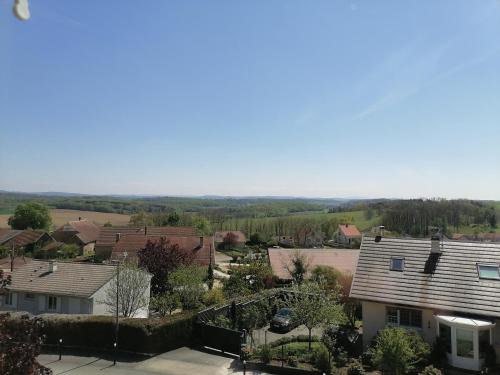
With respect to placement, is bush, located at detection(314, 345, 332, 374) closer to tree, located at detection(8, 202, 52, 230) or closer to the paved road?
the paved road

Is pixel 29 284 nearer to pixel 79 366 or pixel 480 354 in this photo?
pixel 79 366

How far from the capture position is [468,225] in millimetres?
137750

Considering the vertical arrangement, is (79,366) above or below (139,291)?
below

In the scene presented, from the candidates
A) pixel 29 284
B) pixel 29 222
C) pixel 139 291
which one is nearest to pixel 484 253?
pixel 139 291

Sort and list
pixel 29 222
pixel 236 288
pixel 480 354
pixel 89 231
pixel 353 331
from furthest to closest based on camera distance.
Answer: pixel 29 222
pixel 89 231
pixel 236 288
pixel 353 331
pixel 480 354

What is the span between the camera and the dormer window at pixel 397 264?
966 inches

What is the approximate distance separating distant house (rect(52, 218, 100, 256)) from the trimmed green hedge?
56.2m

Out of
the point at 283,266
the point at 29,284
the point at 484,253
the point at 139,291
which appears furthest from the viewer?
the point at 283,266

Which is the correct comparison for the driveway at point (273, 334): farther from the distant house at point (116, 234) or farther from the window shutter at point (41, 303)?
the distant house at point (116, 234)

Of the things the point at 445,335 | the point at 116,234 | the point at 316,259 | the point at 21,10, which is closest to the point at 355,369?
the point at 445,335

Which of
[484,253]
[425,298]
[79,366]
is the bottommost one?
[79,366]

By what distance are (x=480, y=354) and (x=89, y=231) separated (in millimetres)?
80802

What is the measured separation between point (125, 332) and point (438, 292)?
1739 centimetres

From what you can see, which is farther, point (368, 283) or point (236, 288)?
point (236, 288)
